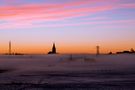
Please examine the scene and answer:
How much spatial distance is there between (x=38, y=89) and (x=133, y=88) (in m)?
6.87

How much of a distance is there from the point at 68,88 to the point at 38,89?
7.72 feet

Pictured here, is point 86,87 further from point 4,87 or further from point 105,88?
point 4,87

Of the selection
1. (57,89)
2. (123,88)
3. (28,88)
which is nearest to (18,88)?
(28,88)

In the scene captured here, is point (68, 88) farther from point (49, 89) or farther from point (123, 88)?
point (123, 88)

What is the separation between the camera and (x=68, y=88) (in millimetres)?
31703

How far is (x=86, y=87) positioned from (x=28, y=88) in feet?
14.5

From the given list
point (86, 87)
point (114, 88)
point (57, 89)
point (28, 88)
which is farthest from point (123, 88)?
point (28, 88)

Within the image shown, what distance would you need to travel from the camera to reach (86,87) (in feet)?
107

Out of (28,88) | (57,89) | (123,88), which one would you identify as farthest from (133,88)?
(28,88)

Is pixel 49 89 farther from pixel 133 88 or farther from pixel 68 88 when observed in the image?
pixel 133 88

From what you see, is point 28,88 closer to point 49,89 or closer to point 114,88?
point 49,89

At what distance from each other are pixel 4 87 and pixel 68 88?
4.73 m

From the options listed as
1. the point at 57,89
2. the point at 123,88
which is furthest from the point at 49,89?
the point at 123,88

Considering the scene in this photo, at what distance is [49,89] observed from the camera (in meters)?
31.0
